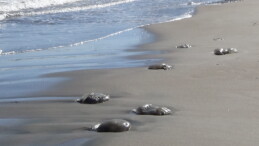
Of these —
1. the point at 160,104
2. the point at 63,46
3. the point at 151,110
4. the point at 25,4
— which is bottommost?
the point at 25,4

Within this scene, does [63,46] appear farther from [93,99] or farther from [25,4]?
[25,4]

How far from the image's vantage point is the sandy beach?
122 inches

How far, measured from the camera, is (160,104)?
13.5ft

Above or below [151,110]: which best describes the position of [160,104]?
below

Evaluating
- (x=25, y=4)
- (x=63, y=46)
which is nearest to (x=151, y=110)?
(x=63, y=46)

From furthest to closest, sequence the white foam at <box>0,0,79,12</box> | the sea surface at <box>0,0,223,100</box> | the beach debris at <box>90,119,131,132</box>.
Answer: the white foam at <box>0,0,79,12</box> < the sea surface at <box>0,0,223,100</box> < the beach debris at <box>90,119,131,132</box>

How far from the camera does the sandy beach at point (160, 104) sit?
3.10 meters

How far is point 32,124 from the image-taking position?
3576mm

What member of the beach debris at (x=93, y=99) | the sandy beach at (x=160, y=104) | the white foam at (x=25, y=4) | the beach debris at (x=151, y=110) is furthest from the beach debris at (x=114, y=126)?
the white foam at (x=25, y=4)

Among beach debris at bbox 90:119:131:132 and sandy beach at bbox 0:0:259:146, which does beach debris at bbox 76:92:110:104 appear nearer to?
sandy beach at bbox 0:0:259:146

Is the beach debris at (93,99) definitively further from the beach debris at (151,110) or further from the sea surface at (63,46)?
the sea surface at (63,46)

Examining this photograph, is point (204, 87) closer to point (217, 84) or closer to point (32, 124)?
point (217, 84)

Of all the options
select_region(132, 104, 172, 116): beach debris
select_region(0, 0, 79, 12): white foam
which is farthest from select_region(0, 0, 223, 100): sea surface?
select_region(0, 0, 79, 12): white foam

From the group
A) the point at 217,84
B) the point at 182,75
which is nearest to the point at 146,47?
the point at 182,75
